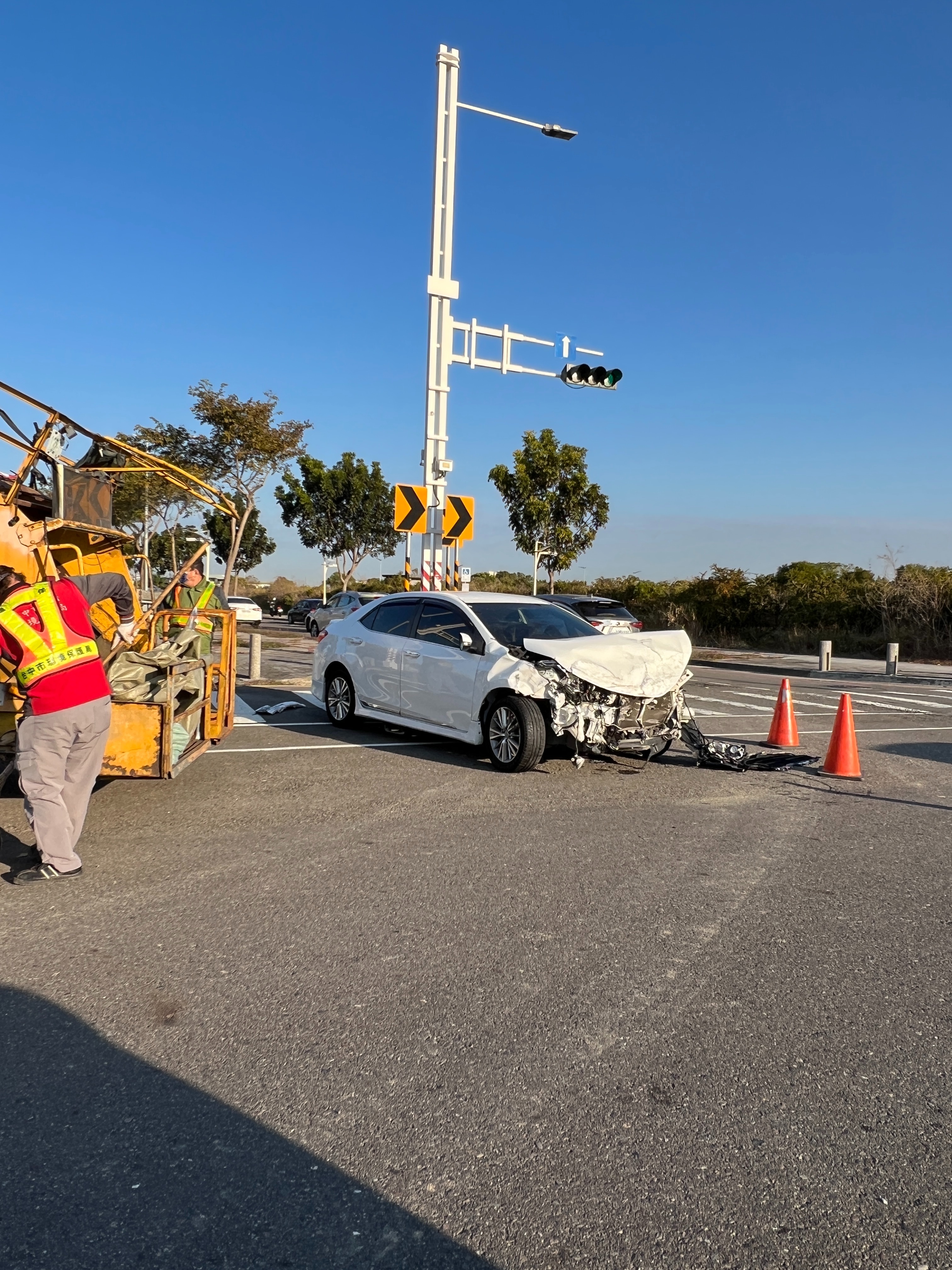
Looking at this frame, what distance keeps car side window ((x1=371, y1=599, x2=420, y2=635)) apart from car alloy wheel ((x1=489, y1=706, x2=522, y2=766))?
172cm

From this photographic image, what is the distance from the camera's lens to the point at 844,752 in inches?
362

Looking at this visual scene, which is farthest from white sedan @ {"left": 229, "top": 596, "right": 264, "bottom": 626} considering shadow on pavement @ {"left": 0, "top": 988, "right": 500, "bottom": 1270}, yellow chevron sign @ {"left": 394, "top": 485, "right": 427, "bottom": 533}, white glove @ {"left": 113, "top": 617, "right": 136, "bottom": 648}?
shadow on pavement @ {"left": 0, "top": 988, "right": 500, "bottom": 1270}

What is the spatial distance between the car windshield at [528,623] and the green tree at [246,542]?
39235mm

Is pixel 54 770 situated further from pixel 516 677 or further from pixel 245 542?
pixel 245 542

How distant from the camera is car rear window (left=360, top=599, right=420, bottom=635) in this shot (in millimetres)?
10320

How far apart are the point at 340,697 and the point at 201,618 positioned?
10.2 feet

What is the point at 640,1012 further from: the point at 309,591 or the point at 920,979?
the point at 309,591

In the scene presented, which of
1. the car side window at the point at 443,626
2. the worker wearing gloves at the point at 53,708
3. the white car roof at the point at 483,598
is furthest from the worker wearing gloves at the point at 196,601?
the worker wearing gloves at the point at 53,708

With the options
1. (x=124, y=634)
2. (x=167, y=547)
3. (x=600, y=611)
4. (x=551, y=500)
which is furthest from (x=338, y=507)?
(x=124, y=634)

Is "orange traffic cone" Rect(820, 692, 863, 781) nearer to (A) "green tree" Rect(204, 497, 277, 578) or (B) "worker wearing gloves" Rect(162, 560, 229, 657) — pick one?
(B) "worker wearing gloves" Rect(162, 560, 229, 657)

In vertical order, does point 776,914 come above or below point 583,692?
below

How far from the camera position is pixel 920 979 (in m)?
4.31

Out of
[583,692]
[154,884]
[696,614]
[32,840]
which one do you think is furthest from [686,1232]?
[696,614]

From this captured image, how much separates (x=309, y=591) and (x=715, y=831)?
239 ft
